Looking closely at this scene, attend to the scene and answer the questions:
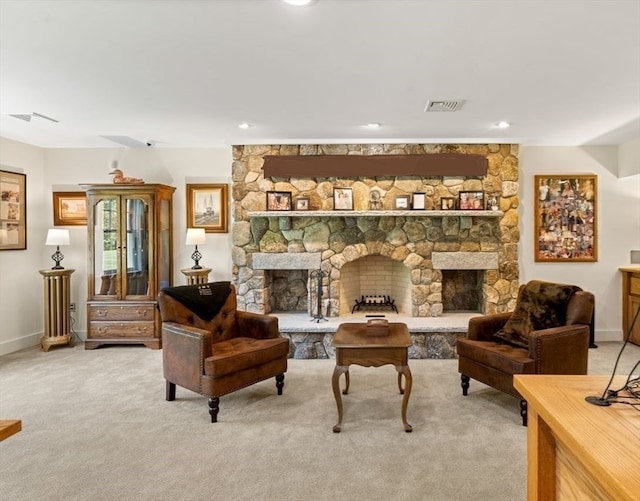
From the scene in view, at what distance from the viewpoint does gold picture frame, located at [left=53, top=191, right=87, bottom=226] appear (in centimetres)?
512

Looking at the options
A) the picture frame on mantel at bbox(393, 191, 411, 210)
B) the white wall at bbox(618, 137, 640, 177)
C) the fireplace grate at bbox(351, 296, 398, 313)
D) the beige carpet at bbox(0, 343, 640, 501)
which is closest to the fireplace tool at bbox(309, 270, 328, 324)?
the fireplace grate at bbox(351, 296, 398, 313)

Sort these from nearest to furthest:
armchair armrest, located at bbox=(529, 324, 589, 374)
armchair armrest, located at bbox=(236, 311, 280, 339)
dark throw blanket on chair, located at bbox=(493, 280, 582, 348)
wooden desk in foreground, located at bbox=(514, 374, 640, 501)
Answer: wooden desk in foreground, located at bbox=(514, 374, 640, 501)
armchair armrest, located at bbox=(529, 324, 589, 374)
dark throw blanket on chair, located at bbox=(493, 280, 582, 348)
armchair armrest, located at bbox=(236, 311, 280, 339)

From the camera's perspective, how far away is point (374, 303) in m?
5.20

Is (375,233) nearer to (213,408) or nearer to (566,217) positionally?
(566,217)

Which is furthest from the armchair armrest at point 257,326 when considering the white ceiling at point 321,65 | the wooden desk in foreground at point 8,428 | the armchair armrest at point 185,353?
the wooden desk in foreground at point 8,428

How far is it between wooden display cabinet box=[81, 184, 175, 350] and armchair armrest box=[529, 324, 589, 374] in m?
3.98

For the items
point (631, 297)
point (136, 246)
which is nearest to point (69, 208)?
point (136, 246)

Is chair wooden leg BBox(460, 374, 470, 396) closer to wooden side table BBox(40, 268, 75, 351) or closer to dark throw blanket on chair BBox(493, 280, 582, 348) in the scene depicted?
dark throw blanket on chair BBox(493, 280, 582, 348)

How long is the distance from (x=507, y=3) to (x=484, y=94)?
129cm

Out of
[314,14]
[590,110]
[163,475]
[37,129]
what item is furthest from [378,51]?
[37,129]

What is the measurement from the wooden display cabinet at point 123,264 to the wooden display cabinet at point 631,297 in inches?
224

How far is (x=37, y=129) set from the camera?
4234 millimetres

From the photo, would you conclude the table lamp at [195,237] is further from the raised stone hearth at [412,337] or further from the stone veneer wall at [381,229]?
the raised stone hearth at [412,337]

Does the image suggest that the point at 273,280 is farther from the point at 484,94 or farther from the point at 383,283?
the point at 484,94
